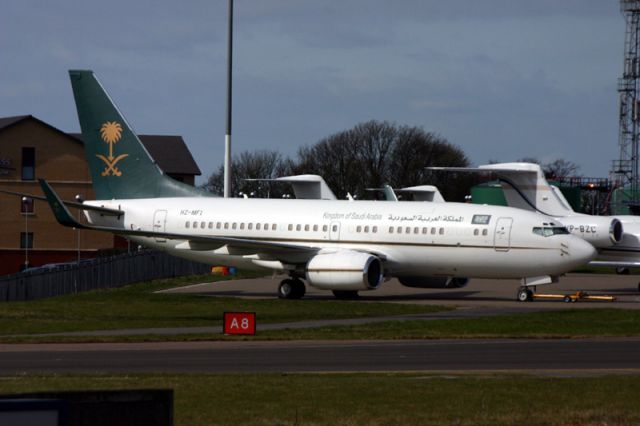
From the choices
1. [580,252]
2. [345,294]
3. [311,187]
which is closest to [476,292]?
[345,294]

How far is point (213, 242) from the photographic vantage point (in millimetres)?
41844

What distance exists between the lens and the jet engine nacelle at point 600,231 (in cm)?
4650

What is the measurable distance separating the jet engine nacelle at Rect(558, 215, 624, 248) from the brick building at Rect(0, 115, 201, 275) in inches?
2275

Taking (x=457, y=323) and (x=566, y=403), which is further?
(x=457, y=323)

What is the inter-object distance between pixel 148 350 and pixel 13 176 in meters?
79.0

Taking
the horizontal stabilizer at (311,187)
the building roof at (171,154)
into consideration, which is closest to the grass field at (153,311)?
the horizontal stabilizer at (311,187)

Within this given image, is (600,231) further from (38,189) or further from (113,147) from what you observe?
(38,189)

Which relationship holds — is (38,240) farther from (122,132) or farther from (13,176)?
(122,132)

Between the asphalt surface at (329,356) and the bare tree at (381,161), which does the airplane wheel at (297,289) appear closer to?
the asphalt surface at (329,356)

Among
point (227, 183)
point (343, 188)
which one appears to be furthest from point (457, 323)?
point (343, 188)

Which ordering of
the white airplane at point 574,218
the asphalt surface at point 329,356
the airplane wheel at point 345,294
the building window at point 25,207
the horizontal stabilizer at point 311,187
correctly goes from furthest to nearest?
the building window at point 25,207
the horizontal stabilizer at point 311,187
the white airplane at point 574,218
the airplane wheel at point 345,294
the asphalt surface at point 329,356

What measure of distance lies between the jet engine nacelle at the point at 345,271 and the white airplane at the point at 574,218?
824 centimetres

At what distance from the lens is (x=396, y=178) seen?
124 m

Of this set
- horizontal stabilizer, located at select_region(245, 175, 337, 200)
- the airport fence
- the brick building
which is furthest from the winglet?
the brick building
